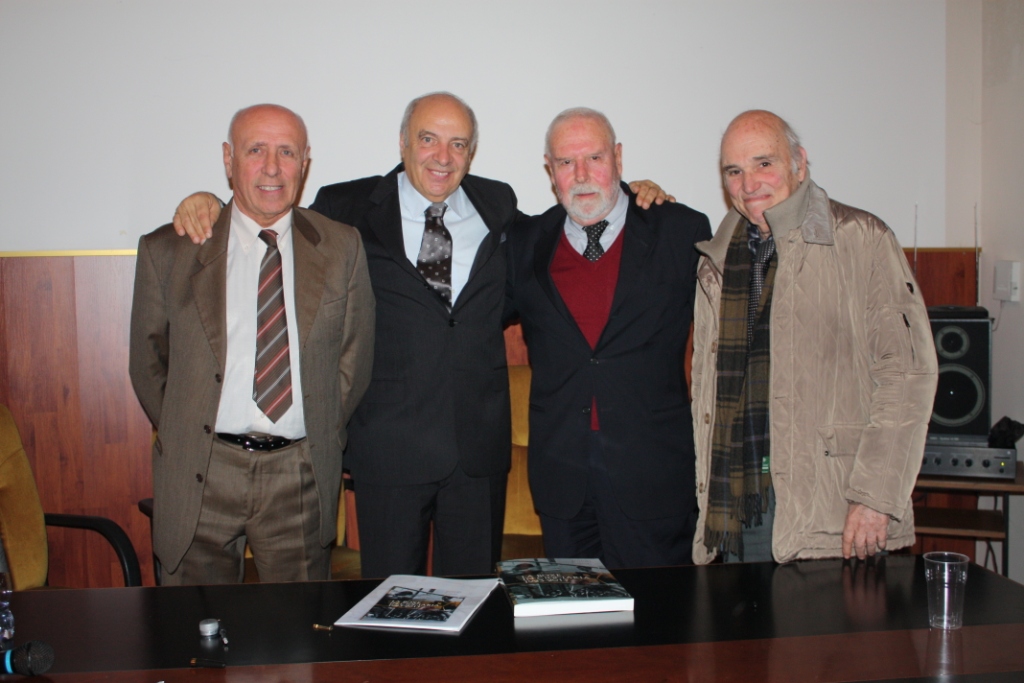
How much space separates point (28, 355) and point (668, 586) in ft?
9.44

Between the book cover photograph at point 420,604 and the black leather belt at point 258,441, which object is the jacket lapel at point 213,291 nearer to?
the black leather belt at point 258,441

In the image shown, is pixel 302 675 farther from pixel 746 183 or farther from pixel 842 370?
pixel 746 183

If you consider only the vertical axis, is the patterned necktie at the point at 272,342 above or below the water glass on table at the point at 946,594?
above

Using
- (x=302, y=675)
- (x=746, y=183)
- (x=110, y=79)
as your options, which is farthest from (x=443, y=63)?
(x=302, y=675)

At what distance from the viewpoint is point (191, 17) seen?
134 inches

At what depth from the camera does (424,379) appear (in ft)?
8.15

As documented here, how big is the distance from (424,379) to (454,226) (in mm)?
526

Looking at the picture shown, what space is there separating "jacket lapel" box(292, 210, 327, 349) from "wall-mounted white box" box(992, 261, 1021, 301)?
110 inches

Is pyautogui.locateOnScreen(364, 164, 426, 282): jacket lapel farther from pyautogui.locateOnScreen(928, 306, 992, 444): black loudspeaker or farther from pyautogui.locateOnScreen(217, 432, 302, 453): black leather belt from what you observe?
pyautogui.locateOnScreen(928, 306, 992, 444): black loudspeaker

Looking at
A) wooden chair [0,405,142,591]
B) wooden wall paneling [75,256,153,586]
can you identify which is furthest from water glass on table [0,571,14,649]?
wooden wall paneling [75,256,153,586]

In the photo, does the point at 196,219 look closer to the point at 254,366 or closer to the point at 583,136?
the point at 254,366

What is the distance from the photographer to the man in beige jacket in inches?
80.7

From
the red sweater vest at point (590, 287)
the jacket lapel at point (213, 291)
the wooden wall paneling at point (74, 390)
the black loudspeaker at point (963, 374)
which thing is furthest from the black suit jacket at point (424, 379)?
the black loudspeaker at point (963, 374)

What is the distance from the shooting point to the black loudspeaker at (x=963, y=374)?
317 centimetres
